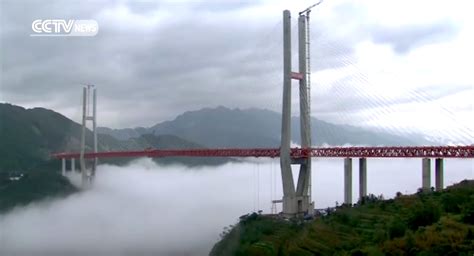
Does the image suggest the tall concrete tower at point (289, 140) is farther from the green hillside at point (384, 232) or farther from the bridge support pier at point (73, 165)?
the bridge support pier at point (73, 165)

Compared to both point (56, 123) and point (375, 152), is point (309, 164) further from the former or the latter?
point (56, 123)

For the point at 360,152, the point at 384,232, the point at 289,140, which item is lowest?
the point at 384,232

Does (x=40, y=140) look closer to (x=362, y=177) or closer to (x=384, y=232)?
(x=362, y=177)

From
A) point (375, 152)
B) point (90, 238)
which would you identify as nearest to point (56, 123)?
point (90, 238)

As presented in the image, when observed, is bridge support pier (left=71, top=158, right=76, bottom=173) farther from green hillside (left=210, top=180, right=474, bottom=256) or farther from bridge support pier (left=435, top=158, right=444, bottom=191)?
bridge support pier (left=435, top=158, right=444, bottom=191)

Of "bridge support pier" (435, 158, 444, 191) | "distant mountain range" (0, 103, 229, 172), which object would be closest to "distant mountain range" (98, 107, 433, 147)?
"distant mountain range" (0, 103, 229, 172)

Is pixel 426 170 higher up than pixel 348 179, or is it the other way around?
pixel 426 170

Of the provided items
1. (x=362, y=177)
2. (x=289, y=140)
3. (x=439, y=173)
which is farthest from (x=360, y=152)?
(x=289, y=140)
